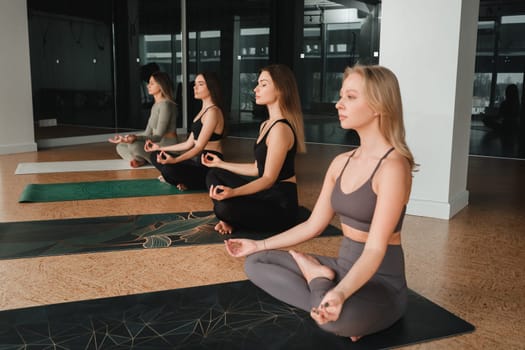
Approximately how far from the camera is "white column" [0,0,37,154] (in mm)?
7320

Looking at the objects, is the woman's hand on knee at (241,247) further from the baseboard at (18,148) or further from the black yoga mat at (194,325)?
the baseboard at (18,148)

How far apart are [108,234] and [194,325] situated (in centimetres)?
157

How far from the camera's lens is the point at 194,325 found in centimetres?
222

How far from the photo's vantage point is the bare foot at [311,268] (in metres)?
1.97

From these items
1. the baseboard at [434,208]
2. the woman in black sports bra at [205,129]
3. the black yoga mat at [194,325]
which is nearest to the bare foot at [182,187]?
the woman in black sports bra at [205,129]

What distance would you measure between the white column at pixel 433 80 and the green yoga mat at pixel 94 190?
2141mm

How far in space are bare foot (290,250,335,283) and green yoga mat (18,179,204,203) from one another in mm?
3015

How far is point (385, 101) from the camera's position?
6.24 ft

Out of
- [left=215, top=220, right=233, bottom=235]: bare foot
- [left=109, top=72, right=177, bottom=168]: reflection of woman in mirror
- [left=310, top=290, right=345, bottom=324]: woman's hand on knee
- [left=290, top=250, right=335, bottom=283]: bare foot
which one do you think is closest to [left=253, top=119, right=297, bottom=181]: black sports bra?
[left=215, top=220, right=233, bottom=235]: bare foot

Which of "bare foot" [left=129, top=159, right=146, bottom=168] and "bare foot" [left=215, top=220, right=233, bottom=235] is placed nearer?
"bare foot" [left=215, top=220, right=233, bottom=235]

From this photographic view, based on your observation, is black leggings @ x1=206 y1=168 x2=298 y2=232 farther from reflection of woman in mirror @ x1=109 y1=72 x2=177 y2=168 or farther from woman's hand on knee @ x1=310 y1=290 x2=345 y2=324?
reflection of woman in mirror @ x1=109 y1=72 x2=177 y2=168

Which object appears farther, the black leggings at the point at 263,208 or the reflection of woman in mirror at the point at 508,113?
the reflection of woman in mirror at the point at 508,113

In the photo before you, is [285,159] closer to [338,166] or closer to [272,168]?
[272,168]

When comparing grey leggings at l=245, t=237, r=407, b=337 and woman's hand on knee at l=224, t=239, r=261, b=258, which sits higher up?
woman's hand on knee at l=224, t=239, r=261, b=258
